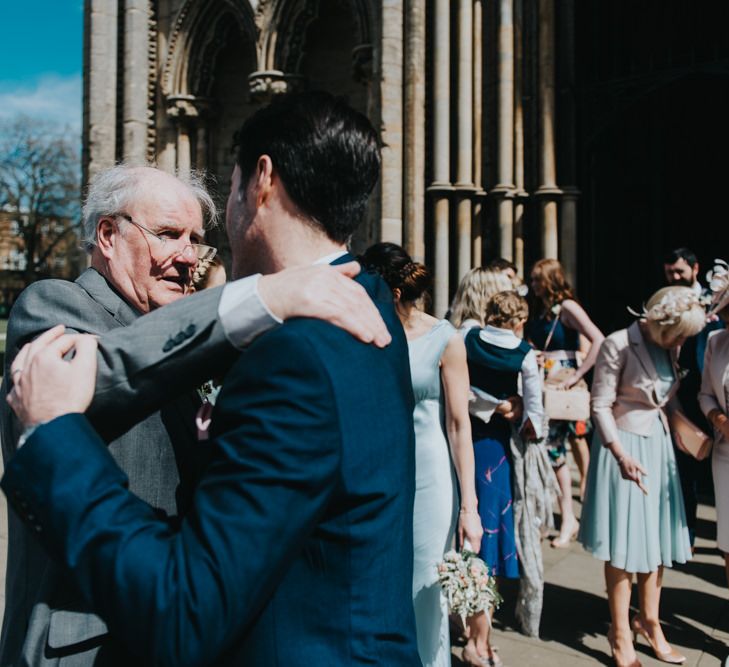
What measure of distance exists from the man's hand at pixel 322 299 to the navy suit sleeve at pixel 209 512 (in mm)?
63

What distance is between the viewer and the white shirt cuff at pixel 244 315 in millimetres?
1200

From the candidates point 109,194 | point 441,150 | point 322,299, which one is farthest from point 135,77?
point 322,299

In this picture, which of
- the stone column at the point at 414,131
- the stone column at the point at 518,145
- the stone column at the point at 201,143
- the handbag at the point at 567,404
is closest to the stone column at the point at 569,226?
the stone column at the point at 518,145

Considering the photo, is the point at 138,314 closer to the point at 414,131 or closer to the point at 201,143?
the point at 414,131

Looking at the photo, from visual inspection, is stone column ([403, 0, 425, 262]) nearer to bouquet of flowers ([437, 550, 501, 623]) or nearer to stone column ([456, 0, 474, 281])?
stone column ([456, 0, 474, 281])

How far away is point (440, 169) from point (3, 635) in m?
7.70

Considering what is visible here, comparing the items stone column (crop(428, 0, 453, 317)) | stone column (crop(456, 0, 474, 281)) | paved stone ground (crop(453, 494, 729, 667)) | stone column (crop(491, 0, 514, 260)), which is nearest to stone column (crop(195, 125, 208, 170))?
stone column (crop(428, 0, 453, 317))

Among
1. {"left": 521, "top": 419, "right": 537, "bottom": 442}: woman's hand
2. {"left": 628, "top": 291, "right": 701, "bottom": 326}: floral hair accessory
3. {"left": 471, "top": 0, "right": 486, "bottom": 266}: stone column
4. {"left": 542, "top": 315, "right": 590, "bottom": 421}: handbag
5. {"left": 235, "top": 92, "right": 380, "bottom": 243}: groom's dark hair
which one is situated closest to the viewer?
{"left": 235, "top": 92, "right": 380, "bottom": 243}: groom's dark hair

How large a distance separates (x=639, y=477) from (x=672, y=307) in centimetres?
90

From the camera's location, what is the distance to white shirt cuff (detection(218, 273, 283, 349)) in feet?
3.94

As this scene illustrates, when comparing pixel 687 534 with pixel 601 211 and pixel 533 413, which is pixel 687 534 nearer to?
pixel 533 413

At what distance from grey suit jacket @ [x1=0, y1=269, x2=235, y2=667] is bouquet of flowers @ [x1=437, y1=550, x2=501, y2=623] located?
75.3 inches

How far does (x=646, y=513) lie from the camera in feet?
13.3

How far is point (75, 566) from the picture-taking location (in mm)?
1056
